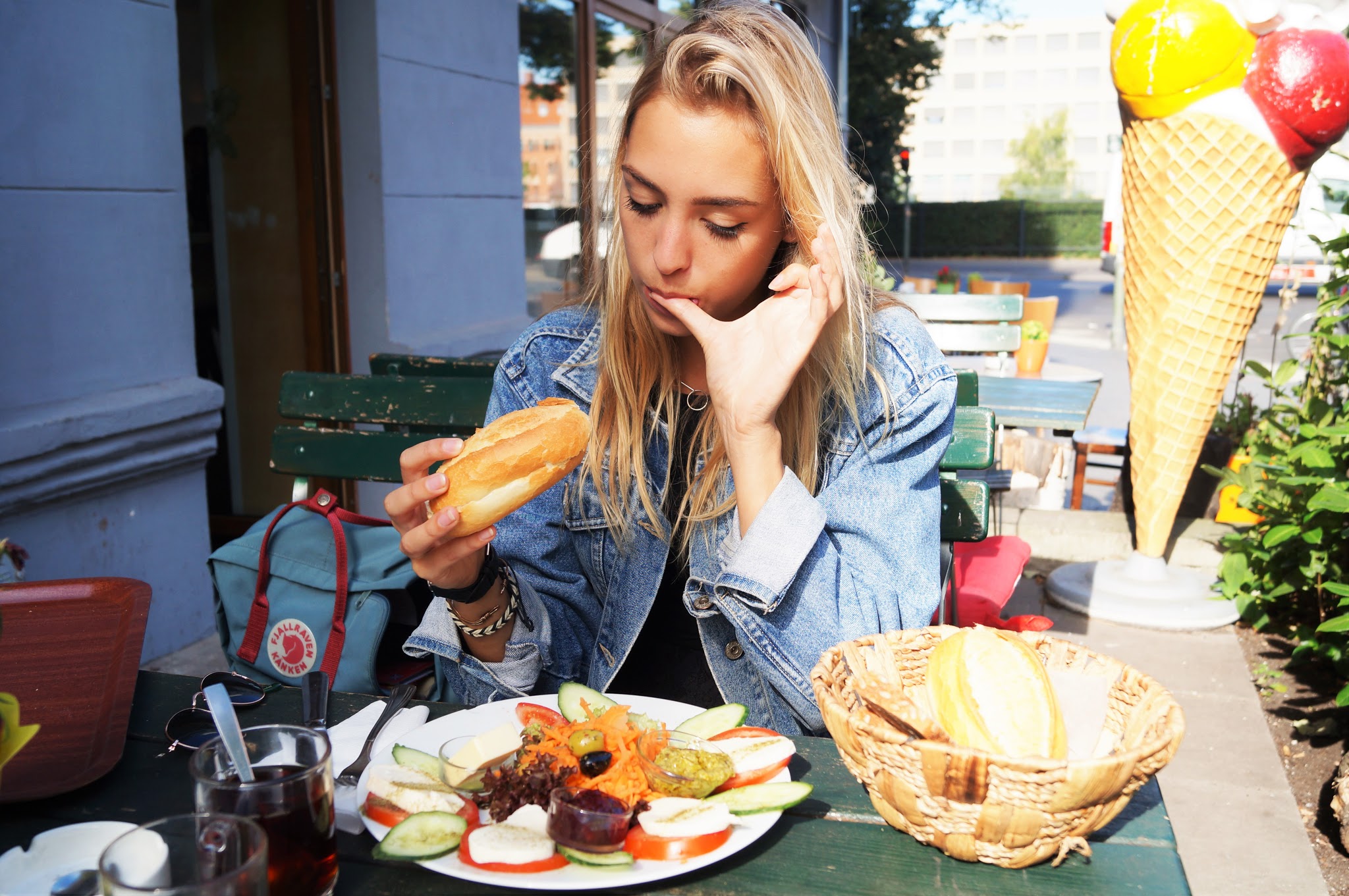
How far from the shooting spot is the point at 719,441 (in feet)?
6.54

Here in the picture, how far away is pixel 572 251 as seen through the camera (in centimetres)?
739

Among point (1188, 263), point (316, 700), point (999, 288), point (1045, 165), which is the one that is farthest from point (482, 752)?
point (1045, 165)

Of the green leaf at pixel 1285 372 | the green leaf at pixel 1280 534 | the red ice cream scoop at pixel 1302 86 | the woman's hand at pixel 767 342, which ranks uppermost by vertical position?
the red ice cream scoop at pixel 1302 86

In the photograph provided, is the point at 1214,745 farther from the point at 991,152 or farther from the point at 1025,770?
the point at 991,152

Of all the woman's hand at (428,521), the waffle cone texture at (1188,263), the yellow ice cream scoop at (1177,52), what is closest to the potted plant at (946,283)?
the waffle cone texture at (1188,263)

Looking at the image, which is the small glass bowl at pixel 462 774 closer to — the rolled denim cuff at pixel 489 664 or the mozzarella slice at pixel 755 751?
the mozzarella slice at pixel 755 751

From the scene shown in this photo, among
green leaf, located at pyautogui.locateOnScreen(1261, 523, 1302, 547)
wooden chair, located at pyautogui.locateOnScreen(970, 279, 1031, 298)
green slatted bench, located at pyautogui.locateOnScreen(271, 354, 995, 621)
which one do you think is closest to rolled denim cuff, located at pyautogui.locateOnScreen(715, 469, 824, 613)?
green slatted bench, located at pyautogui.locateOnScreen(271, 354, 995, 621)

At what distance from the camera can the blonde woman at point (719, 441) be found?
1680 millimetres

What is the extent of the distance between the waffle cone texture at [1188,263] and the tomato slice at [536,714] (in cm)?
345

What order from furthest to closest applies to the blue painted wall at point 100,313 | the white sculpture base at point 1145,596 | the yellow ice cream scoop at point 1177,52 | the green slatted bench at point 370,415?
the white sculpture base at point 1145,596
the yellow ice cream scoop at point 1177,52
the blue painted wall at point 100,313
the green slatted bench at point 370,415

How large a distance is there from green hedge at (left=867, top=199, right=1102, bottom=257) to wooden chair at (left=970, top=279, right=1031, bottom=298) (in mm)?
29187

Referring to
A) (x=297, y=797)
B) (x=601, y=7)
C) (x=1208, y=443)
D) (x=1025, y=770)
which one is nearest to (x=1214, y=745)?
(x=1208, y=443)

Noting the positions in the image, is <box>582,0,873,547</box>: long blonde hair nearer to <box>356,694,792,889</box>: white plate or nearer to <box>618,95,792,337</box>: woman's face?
<box>618,95,792,337</box>: woman's face

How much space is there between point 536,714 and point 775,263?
3.69ft
